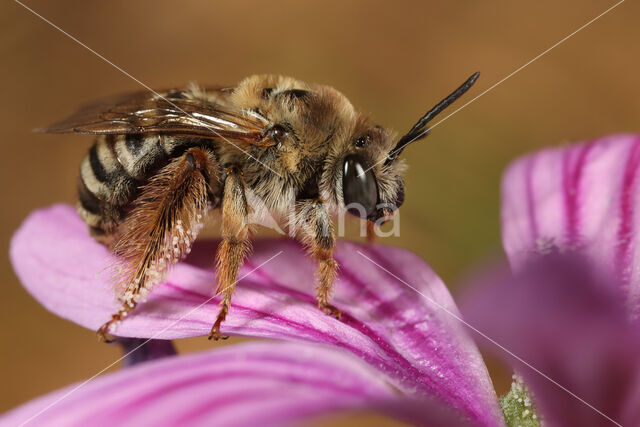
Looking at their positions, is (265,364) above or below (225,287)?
below

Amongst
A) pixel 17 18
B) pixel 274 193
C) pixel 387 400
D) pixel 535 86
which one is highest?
pixel 17 18

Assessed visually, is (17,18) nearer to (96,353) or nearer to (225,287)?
(96,353)

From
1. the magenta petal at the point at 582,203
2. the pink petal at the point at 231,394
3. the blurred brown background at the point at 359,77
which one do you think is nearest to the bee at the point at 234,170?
the magenta petal at the point at 582,203

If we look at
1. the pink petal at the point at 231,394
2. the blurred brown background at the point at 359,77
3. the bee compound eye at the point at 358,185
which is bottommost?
the pink petal at the point at 231,394

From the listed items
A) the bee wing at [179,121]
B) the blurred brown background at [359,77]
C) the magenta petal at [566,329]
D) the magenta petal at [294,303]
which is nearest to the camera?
the magenta petal at [566,329]

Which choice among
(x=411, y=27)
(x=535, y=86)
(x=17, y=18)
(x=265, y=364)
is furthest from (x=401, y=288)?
(x=17, y=18)

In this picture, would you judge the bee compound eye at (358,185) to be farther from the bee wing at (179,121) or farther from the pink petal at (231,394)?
the pink petal at (231,394)

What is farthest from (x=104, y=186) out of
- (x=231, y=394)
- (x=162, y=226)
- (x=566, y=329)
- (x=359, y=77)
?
(x=359, y=77)

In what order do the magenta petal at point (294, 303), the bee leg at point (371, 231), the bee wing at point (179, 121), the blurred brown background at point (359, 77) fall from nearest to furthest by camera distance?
the magenta petal at point (294, 303)
the bee wing at point (179, 121)
the bee leg at point (371, 231)
the blurred brown background at point (359, 77)
